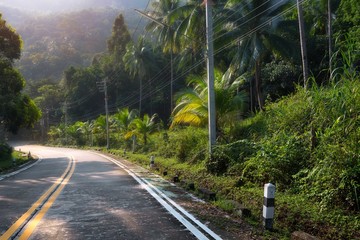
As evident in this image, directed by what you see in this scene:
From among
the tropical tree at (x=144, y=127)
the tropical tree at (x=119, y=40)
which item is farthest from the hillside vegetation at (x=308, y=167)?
the tropical tree at (x=119, y=40)

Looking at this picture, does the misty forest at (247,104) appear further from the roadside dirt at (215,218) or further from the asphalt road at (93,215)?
the asphalt road at (93,215)

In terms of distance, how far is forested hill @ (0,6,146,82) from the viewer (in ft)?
317

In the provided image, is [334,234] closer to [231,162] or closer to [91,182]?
[231,162]

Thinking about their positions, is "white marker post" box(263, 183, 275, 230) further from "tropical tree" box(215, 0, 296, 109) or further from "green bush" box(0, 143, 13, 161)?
"green bush" box(0, 143, 13, 161)

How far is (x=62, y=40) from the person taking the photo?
12525 centimetres

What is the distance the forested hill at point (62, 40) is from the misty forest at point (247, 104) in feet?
80.6

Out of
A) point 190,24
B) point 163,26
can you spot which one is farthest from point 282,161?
point 163,26

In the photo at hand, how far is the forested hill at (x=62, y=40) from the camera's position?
317 feet

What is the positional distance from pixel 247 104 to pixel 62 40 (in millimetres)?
119868

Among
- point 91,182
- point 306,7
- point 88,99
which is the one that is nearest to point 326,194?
point 91,182

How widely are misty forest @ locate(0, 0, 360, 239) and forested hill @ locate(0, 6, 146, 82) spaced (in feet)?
80.6

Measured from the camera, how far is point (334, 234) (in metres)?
5.46

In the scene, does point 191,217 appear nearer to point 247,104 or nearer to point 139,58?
point 247,104

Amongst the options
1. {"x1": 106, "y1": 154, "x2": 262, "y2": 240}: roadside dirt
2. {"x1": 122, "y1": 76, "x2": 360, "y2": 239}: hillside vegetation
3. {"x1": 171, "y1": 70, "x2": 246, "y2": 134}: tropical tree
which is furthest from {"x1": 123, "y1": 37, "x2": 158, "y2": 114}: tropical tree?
{"x1": 106, "y1": 154, "x2": 262, "y2": 240}: roadside dirt
